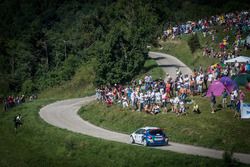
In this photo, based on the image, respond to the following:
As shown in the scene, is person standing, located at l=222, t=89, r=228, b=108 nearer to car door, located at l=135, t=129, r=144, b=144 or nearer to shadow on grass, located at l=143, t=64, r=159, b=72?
car door, located at l=135, t=129, r=144, b=144

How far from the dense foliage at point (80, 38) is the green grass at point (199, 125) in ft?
58.9

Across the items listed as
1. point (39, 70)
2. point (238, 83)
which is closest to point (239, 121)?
point (238, 83)

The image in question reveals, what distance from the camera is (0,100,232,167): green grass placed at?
3625 cm

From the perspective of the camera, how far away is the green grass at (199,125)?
3847cm

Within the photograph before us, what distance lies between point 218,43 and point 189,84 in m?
24.9

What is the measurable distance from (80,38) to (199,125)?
246 feet

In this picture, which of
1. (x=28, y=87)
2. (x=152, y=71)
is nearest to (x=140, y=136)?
(x=152, y=71)

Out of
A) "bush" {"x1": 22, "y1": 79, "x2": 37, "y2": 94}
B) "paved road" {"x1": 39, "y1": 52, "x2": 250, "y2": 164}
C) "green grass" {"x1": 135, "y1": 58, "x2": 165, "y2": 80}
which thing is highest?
"green grass" {"x1": 135, "y1": 58, "x2": 165, "y2": 80}

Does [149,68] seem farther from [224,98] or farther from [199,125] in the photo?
[199,125]

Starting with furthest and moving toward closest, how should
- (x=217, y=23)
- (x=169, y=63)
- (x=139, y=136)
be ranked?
(x=217, y=23) < (x=169, y=63) < (x=139, y=136)

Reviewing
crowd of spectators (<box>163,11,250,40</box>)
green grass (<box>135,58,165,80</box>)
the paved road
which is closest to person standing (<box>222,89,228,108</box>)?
the paved road

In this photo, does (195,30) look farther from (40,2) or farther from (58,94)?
(40,2)

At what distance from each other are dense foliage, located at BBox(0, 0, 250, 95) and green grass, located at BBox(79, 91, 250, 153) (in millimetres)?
17939

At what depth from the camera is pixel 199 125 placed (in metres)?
42.1
